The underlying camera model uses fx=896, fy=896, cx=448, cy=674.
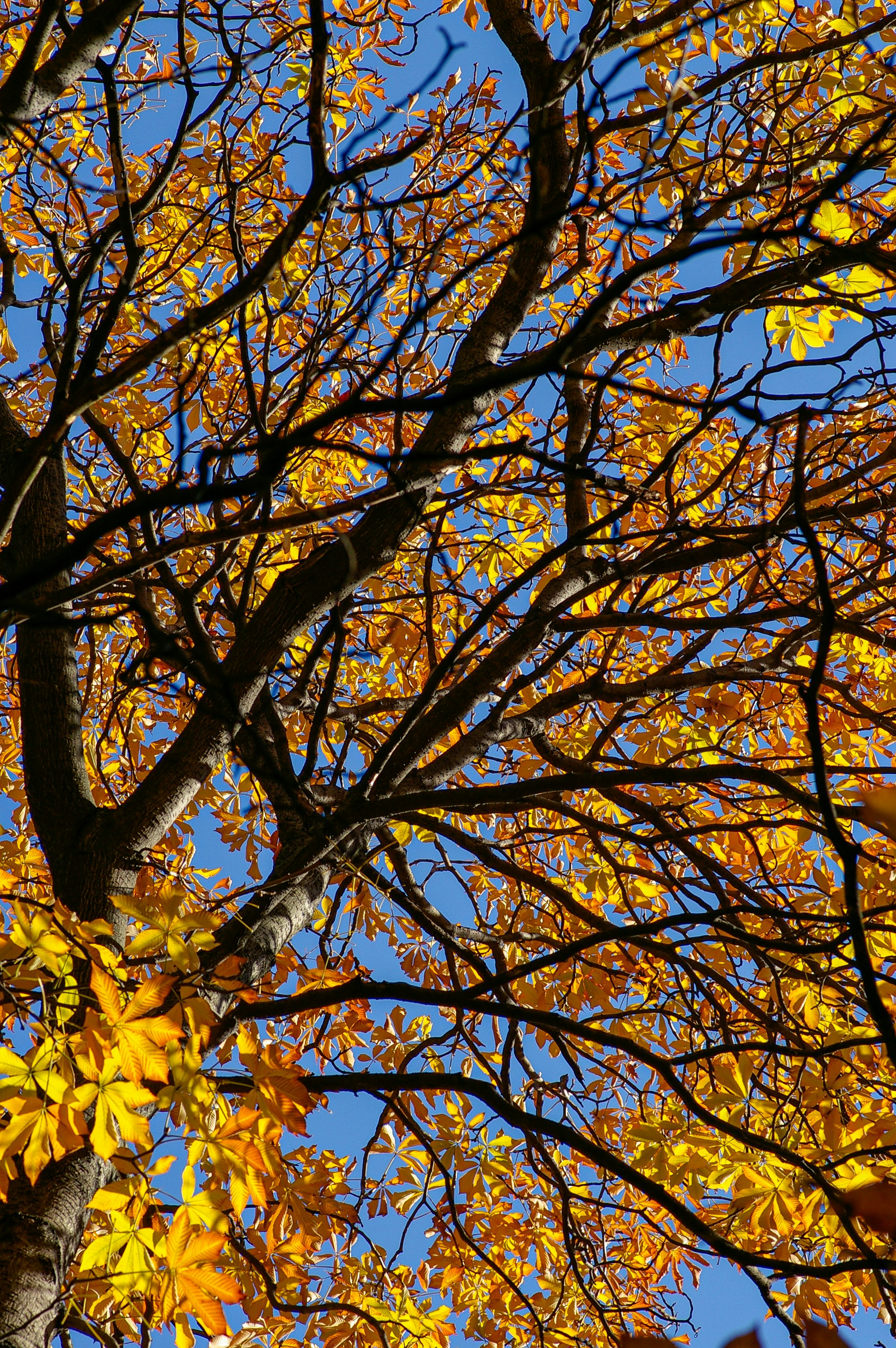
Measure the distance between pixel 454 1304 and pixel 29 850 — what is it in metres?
2.61

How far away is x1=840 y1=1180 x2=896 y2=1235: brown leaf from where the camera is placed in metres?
0.71

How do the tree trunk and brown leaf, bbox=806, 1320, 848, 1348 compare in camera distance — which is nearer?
brown leaf, bbox=806, 1320, 848, 1348

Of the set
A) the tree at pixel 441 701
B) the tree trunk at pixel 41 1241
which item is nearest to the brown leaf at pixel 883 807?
the tree at pixel 441 701

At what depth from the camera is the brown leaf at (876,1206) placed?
0.71 metres

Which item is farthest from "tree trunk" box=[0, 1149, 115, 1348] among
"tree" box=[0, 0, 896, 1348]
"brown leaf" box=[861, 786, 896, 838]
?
"brown leaf" box=[861, 786, 896, 838]

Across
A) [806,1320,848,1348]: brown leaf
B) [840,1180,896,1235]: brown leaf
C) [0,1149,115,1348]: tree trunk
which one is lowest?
[0,1149,115,1348]: tree trunk

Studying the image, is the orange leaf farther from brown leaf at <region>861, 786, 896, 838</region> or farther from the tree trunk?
the tree trunk

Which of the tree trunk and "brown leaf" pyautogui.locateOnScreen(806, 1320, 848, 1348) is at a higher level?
"brown leaf" pyautogui.locateOnScreen(806, 1320, 848, 1348)

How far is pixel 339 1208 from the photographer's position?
3068mm

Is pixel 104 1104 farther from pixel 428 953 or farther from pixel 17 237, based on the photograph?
pixel 17 237

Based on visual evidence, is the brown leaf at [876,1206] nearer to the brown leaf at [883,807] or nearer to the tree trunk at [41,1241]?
the brown leaf at [883,807]

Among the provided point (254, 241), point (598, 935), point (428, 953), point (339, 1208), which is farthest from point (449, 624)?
point (598, 935)

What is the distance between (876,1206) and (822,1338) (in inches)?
4.4

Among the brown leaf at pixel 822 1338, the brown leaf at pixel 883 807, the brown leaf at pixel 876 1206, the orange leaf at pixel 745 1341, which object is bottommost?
the orange leaf at pixel 745 1341
